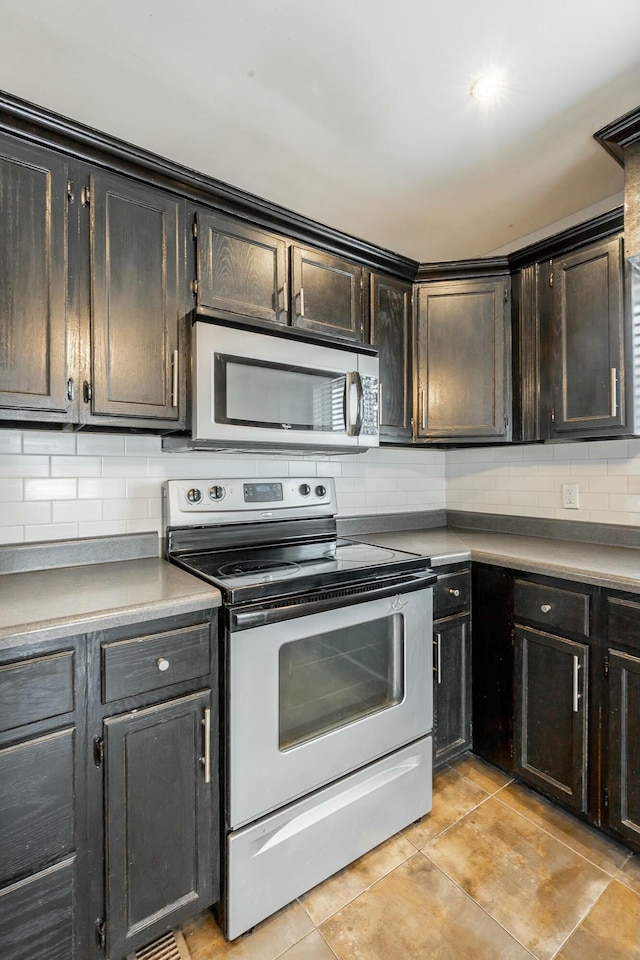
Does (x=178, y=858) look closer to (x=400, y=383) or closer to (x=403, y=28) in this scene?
(x=400, y=383)

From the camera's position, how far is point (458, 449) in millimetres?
2711

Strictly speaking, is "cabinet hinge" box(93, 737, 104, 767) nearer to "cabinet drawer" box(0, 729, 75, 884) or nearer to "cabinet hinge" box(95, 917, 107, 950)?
"cabinet drawer" box(0, 729, 75, 884)

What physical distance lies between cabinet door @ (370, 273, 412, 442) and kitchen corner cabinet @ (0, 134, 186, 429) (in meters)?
0.92

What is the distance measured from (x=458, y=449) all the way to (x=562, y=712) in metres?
1.45

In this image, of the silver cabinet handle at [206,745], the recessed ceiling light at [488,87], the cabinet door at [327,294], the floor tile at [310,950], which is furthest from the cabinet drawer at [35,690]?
the recessed ceiling light at [488,87]

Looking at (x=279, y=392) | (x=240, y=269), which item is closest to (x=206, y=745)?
(x=279, y=392)

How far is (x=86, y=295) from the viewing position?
1462mm

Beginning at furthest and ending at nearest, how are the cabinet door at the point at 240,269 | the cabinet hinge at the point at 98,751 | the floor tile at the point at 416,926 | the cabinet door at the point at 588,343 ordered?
the cabinet door at the point at 588,343 < the cabinet door at the point at 240,269 < the floor tile at the point at 416,926 < the cabinet hinge at the point at 98,751

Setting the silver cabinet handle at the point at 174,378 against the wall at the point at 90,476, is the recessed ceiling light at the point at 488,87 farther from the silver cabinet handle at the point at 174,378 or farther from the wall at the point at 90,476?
the wall at the point at 90,476

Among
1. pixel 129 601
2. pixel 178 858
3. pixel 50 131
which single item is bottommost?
pixel 178 858

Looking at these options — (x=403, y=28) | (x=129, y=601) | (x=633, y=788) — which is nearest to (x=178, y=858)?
(x=129, y=601)

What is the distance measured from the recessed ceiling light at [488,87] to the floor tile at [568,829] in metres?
2.43

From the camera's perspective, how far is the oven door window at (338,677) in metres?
1.42

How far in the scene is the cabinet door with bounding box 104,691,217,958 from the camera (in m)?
1.17
